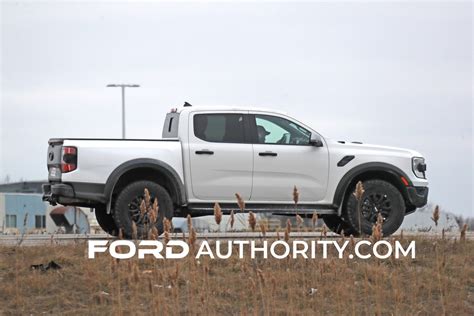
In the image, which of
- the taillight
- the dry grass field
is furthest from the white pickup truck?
the dry grass field

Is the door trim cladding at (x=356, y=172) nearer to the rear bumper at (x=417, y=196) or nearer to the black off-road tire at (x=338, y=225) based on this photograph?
the rear bumper at (x=417, y=196)

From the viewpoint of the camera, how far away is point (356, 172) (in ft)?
49.7

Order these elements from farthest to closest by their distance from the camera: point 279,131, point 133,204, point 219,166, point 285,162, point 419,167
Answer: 1. point 419,167
2. point 279,131
3. point 285,162
4. point 219,166
5. point 133,204

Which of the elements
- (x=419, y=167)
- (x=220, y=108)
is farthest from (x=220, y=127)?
(x=419, y=167)

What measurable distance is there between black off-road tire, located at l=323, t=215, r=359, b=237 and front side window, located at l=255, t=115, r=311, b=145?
54.1 inches

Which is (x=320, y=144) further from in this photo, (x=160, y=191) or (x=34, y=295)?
(x=34, y=295)

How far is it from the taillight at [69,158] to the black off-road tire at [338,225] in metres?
3.95

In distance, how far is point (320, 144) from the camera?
591 inches

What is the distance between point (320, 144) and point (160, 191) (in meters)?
2.38

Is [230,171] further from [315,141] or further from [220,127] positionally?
[315,141]

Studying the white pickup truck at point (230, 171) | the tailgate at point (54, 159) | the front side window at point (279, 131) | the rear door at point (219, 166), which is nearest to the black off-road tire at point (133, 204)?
the white pickup truck at point (230, 171)

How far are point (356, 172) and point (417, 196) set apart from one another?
42.4 inches

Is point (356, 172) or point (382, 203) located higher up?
point (356, 172)

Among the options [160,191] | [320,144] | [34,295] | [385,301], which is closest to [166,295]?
[34,295]
